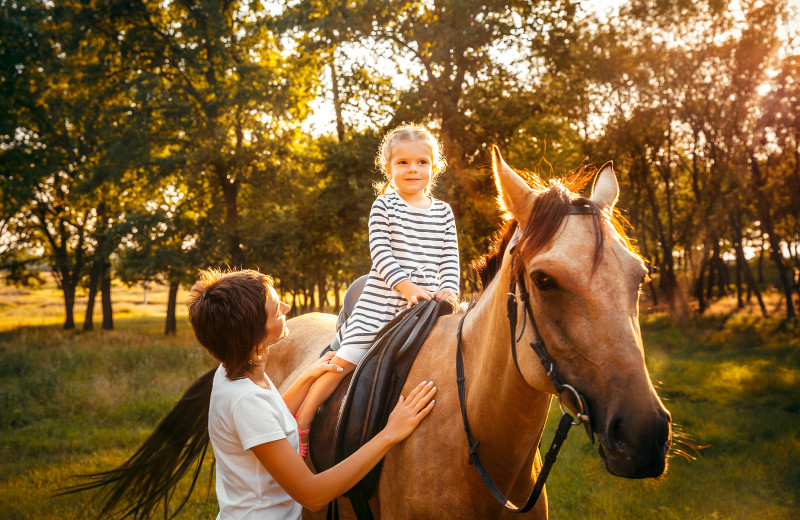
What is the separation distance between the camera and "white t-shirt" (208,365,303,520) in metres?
2.04

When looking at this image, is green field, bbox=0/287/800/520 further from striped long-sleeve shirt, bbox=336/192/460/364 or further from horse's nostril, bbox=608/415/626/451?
striped long-sleeve shirt, bbox=336/192/460/364

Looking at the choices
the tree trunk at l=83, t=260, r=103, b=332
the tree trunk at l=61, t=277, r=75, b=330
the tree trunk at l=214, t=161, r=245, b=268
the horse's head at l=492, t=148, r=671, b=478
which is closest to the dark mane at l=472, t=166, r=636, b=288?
the horse's head at l=492, t=148, r=671, b=478

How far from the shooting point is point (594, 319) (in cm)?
166

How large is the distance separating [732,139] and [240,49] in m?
20.6

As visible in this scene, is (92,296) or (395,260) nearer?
(395,260)

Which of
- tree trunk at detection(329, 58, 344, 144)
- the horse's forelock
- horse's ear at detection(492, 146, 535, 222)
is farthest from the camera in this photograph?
tree trunk at detection(329, 58, 344, 144)

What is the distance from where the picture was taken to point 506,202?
213cm

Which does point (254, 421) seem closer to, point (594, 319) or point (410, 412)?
point (410, 412)

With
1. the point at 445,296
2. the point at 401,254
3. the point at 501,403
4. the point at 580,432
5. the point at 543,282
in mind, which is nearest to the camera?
the point at 543,282

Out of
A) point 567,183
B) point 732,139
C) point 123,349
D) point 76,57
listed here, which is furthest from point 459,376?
point 732,139

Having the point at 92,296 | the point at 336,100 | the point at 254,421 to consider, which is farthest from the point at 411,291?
the point at 92,296

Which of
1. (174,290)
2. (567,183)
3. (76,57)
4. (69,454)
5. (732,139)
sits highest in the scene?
(76,57)

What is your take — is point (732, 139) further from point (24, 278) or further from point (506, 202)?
point (24, 278)

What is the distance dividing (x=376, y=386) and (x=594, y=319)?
136cm
